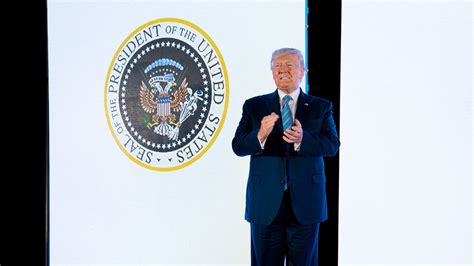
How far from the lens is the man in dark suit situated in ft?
7.93

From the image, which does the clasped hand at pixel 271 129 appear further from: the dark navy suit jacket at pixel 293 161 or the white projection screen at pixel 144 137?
the white projection screen at pixel 144 137

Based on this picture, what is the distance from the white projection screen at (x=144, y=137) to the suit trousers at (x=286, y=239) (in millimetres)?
275

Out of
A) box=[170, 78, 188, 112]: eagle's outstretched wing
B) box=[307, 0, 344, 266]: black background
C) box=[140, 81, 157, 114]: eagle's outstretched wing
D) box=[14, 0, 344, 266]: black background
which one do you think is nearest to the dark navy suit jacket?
box=[307, 0, 344, 266]: black background

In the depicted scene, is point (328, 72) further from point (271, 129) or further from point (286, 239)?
point (286, 239)

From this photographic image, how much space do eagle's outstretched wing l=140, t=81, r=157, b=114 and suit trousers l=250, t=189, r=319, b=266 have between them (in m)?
0.98

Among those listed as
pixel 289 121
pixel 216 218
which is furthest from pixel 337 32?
pixel 216 218

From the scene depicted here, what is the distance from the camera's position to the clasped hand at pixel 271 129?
2.38 m

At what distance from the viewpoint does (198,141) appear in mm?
2766
